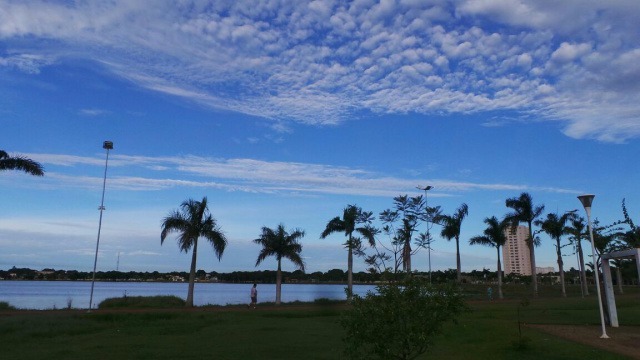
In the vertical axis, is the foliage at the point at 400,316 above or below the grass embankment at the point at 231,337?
above

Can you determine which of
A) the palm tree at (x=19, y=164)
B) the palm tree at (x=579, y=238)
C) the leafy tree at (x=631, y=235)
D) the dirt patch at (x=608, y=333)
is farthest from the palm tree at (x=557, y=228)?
the palm tree at (x=19, y=164)

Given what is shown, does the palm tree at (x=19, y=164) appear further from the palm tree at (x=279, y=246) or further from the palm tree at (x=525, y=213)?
the palm tree at (x=525, y=213)

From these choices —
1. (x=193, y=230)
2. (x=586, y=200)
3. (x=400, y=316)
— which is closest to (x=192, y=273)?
(x=193, y=230)

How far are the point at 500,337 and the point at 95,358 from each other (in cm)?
1308

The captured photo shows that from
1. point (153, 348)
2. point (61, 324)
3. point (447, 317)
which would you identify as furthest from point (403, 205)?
point (61, 324)

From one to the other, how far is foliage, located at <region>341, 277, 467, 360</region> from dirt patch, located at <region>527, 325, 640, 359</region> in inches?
309

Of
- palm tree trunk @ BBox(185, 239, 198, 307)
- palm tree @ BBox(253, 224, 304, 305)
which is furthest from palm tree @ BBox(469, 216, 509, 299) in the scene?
palm tree trunk @ BBox(185, 239, 198, 307)

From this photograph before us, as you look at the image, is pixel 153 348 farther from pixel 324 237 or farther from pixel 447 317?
pixel 324 237

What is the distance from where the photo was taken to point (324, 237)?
44.6 m

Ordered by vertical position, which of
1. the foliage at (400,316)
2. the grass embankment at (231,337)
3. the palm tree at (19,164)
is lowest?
the grass embankment at (231,337)

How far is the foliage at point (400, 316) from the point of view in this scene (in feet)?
29.4

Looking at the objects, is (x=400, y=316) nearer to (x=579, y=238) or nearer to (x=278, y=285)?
(x=278, y=285)

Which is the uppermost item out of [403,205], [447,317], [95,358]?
[403,205]

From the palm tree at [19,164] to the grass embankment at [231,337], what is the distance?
25.2 ft
